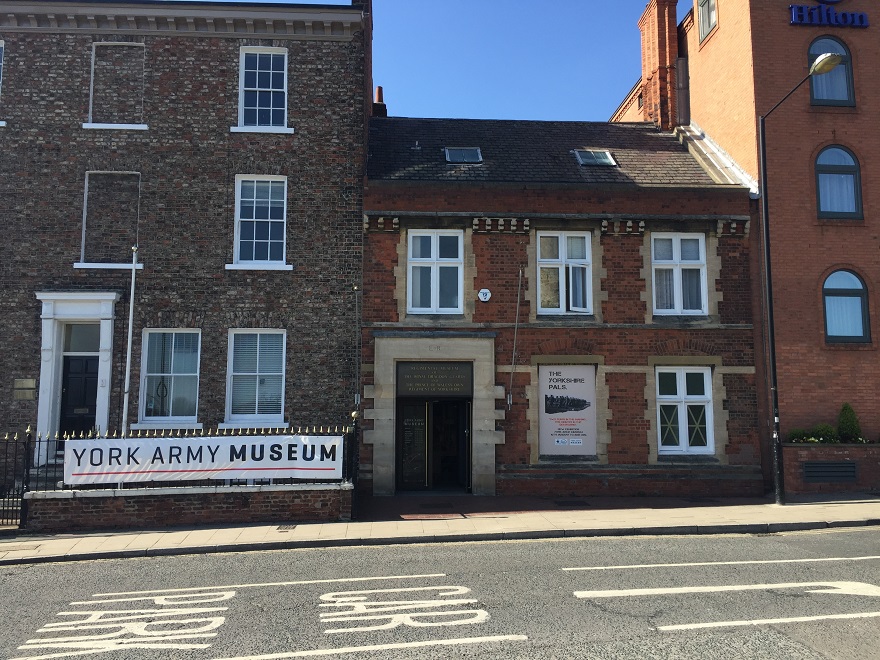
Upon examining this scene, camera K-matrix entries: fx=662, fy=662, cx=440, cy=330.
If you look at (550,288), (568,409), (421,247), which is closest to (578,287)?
(550,288)

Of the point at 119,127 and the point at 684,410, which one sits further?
the point at 684,410

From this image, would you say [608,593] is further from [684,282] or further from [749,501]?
[684,282]

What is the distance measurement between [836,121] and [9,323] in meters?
20.7

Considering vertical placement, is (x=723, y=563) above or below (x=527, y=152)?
below

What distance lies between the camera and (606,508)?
13.8 m

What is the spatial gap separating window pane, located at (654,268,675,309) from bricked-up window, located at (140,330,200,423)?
11.1 meters

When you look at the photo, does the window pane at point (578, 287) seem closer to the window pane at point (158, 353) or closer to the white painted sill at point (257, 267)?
the white painted sill at point (257, 267)

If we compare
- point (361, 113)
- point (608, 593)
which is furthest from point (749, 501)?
point (361, 113)

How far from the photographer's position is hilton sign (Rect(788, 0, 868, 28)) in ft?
56.0

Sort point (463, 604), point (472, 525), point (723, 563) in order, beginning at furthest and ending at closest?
point (472, 525), point (723, 563), point (463, 604)

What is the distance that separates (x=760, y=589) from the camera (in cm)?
779

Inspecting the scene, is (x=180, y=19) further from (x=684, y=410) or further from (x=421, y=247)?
(x=684, y=410)

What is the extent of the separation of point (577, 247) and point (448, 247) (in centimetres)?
319

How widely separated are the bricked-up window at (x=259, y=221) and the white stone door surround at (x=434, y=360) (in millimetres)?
3410
